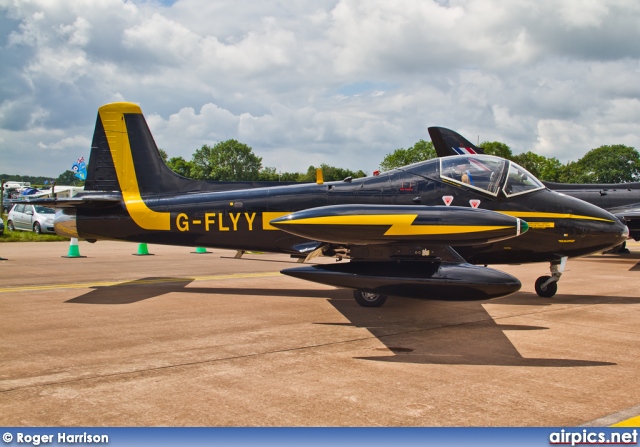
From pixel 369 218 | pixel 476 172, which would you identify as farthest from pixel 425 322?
pixel 476 172

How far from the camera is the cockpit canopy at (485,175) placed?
9.42 metres

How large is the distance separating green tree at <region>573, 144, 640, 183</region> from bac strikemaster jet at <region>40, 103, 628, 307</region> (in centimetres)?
10365

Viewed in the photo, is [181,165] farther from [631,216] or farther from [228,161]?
[631,216]

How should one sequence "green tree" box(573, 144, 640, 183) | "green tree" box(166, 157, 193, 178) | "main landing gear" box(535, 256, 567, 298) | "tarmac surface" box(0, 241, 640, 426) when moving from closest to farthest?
1. "tarmac surface" box(0, 241, 640, 426)
2. "main landing gear" box(535, 256, 567, 298)
3. "green tree" box(573, 144, 640, 183)
4. "green tree" box(166, 157, 193, 178)

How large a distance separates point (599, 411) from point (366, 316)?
171 inches

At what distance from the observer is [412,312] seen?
8.88 m

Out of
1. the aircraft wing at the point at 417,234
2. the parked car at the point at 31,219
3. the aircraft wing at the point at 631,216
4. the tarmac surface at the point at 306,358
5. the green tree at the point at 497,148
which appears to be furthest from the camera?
the green tree at the point at 497,148

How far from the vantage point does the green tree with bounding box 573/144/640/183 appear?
345ft

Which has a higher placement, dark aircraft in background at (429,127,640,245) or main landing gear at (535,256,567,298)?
dark aircraft in background at (429,127,640,245)

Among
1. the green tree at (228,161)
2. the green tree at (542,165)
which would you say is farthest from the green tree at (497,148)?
the green tree at (228,161)

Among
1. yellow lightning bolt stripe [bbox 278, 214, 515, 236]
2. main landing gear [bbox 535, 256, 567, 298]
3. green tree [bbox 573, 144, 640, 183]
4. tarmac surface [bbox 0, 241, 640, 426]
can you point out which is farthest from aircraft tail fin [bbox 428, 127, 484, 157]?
green tree [bbox 573, 144, 640, 183]

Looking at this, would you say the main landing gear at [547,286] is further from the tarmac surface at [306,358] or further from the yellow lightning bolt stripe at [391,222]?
the yellow lightning bolt stripe at [391,222]

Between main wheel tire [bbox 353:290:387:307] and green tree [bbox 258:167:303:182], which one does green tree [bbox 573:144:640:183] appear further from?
main wheel tire [bbox 353:290:387:307]

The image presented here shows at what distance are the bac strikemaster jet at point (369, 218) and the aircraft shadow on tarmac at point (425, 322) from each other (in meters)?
0.50
